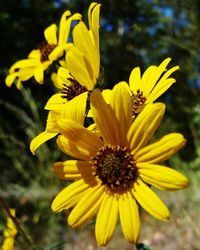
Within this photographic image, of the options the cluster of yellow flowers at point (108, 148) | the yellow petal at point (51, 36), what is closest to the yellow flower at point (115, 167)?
the cluster of yellow flowers at point (108, 148)

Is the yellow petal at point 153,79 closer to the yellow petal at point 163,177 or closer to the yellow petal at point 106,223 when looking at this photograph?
the yellow petal at point 163,177

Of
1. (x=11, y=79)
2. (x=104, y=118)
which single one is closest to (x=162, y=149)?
(x=104, y=118)

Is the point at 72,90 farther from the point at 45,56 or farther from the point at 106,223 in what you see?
the point at 45,56

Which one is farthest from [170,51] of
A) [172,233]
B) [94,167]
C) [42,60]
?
[94,167]

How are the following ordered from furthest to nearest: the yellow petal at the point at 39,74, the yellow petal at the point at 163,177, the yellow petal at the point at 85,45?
the yellow petal at the point at 39,74, the yellow petal at the point at 85,45, the yellow petal at the point at 163,177

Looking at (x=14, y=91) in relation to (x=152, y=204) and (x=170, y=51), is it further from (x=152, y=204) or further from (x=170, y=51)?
(x=152, y=204)

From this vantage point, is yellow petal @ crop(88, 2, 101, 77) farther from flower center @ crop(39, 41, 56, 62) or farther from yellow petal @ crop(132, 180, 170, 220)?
flower center @ crop(39, 41, 56, 62)
